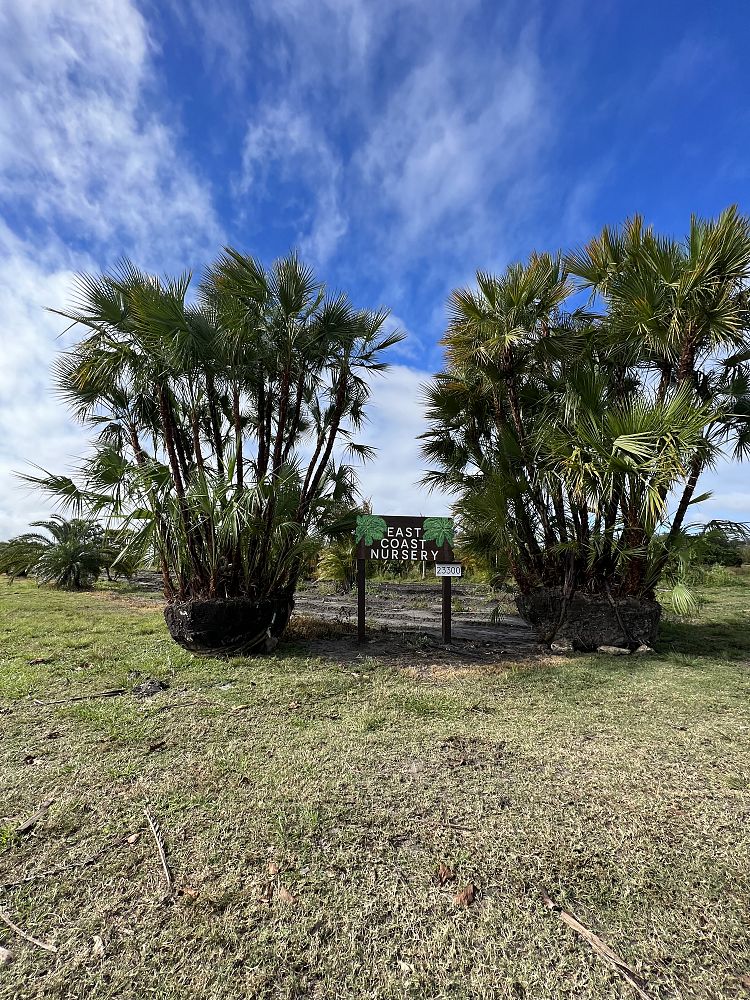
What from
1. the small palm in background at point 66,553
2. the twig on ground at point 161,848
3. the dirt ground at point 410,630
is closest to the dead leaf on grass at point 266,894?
the twig on ground at point 161,848

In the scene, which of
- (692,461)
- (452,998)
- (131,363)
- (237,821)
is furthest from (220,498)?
(692,461)

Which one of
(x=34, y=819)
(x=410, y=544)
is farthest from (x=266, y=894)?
(x=410, y=544)

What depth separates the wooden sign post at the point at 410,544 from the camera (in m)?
6.77

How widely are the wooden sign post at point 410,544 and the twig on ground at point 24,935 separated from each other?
5004 mm

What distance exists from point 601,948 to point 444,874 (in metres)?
0.62

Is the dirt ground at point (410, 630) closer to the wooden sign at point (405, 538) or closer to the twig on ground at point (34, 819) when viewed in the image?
the wooden sign at point (405, 538)

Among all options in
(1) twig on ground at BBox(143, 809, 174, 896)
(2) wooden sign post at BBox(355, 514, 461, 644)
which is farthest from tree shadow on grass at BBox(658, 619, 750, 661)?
(1) twig on ground at BBox(143, 809, 174, 896)

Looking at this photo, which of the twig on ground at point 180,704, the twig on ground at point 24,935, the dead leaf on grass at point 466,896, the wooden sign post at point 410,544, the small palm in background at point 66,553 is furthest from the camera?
the small palm in background at point 66,553

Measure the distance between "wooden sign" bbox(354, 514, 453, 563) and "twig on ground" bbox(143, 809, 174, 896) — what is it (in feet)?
14.7

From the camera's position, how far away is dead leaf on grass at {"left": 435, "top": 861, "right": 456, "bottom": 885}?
201cm

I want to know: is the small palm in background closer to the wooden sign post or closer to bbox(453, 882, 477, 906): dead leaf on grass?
the wooden sign post

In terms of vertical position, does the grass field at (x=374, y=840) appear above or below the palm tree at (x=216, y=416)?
below

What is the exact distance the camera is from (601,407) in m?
5.75

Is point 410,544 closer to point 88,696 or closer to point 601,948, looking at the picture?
point 88,696
